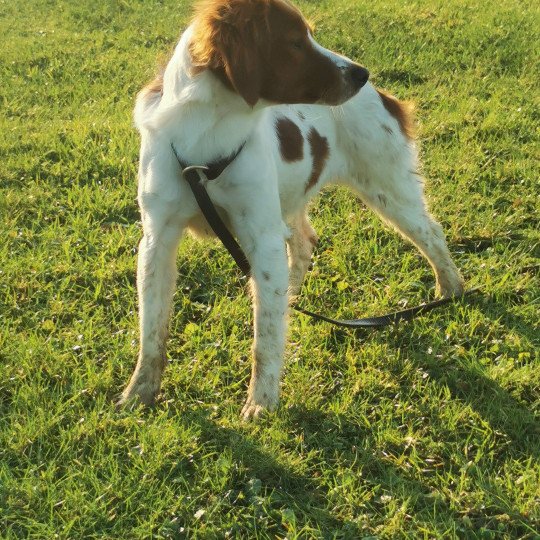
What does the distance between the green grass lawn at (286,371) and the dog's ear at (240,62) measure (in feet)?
4.66

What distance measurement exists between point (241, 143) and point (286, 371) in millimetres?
1193

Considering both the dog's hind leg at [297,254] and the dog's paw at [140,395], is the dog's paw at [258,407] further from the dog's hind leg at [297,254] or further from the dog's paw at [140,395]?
the dog's hind leg at [297,254]

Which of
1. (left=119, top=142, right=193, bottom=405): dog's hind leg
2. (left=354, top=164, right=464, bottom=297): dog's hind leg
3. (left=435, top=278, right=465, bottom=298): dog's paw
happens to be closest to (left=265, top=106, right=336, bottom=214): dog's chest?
(left=354, top=164, right=464, bottom=297): dog's hind leg

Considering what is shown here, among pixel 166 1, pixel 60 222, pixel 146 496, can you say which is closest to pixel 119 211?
pixel 60 222

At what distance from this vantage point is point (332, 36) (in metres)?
9.17

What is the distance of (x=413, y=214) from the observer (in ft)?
15.3

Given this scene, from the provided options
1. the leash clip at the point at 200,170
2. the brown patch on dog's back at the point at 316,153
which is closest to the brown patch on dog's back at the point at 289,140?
the brown patch on dog's back at the point at 316,153

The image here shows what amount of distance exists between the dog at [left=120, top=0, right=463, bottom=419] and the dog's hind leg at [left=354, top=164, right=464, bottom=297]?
0.64m

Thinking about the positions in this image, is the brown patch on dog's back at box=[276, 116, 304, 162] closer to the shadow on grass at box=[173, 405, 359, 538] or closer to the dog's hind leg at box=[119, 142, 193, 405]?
the dog's hind leg at box=[119, 142, 193, 405]

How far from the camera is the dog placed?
319 centimetres

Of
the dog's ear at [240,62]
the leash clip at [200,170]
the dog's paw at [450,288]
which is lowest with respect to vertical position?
the dog's paw at [450,288]

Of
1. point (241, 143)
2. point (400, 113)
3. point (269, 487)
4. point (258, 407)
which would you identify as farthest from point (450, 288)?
point (269, 487)

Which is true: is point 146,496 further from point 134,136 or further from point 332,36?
point 332,36

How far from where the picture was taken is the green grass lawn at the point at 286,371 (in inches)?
122
